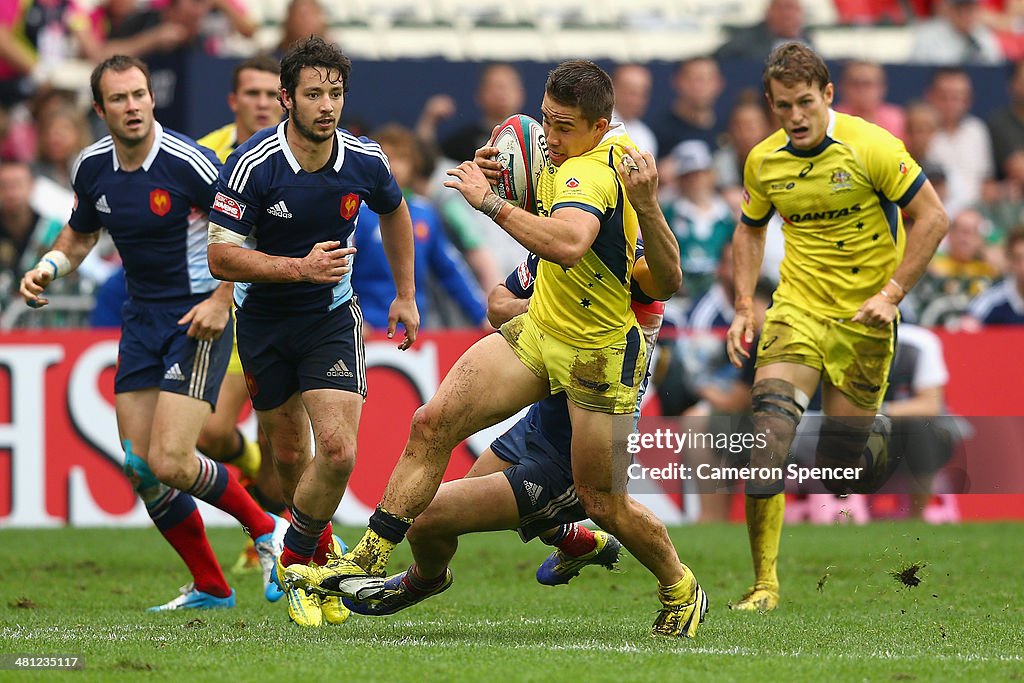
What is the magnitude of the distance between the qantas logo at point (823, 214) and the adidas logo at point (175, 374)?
332 centimetres

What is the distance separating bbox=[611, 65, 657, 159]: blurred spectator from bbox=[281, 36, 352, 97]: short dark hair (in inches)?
291

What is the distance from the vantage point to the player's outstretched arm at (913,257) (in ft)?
25.0

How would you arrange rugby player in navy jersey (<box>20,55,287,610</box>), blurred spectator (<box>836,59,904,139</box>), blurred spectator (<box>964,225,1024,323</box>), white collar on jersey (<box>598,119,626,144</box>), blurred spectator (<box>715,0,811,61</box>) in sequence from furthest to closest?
blurred spectator (<box>715,0,811,61</box>), blurred spectator (<box>836,59,904,139</box>), blurred spectator (<box>964,225,1024,323</box>), rugby player in navy jersey (<box>20,55,287,610</box>), white collar on jersey (<box>598,119,626,144</box>)

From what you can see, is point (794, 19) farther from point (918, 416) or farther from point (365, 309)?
point (365, 309)

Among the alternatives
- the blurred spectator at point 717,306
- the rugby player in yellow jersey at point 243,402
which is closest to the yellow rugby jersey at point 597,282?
the rugby player in yellow jersey at point 243,402

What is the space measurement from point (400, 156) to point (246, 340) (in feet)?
14.9

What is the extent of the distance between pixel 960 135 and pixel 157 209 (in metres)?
10.2

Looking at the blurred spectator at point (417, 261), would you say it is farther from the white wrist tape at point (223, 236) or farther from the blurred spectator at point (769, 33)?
the blurred spectator at point (769, 33)

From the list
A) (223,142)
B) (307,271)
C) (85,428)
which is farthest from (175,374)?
(85,428)

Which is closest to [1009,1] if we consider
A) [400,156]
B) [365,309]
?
[400,156]

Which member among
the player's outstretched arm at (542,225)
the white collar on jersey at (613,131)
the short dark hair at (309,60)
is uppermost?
the short dark hair at (309,60)

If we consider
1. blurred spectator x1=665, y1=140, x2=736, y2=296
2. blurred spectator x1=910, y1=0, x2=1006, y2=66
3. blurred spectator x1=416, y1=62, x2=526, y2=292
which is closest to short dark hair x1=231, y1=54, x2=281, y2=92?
blurred spectator x1=416, y1=62, x2=526, y2=292

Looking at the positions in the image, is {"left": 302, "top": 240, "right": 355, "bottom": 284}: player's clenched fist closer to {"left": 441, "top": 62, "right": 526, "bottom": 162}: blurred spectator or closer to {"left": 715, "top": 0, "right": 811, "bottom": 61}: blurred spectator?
{"left": 441, "top": 62, "right": 526, "bottom": 162}: blurred spectator

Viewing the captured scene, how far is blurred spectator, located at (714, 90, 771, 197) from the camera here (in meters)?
14.4
